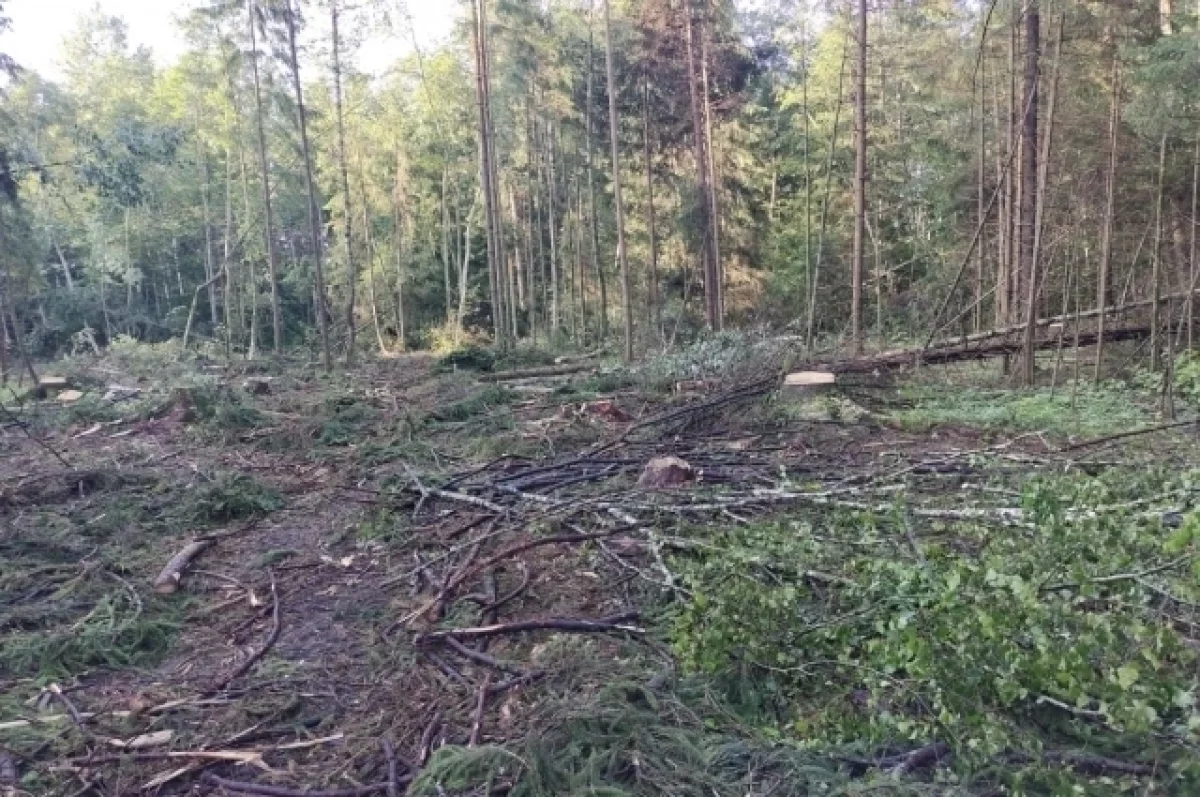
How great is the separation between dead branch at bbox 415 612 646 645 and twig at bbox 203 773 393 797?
3.35ft

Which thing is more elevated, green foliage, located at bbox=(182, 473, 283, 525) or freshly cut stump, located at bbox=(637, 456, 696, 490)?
freshly cut stump, located at bbox=(637, 456, 696, 490)

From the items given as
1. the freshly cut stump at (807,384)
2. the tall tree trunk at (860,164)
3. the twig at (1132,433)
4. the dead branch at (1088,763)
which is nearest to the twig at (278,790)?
the dead branch at (1088,763)

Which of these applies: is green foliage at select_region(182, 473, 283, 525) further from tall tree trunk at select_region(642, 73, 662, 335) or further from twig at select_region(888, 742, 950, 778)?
tall tree trunk at select_region(642, 73, 662, 335)

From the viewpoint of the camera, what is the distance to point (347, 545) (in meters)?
5.80

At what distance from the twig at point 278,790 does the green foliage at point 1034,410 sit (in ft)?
21.1

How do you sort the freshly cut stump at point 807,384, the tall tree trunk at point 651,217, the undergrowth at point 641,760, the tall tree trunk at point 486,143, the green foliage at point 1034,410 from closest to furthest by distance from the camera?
the undergrowth at point 641,760, the green foliage at point 1034,410, the freshly cut stump at point 807,384, the tall tree trunk at point 486,143, the tall tree trunk at point 651,217

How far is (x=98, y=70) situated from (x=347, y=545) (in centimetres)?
3517

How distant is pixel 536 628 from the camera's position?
3887 millimetres

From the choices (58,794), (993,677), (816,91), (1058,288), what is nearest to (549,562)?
(58,794)

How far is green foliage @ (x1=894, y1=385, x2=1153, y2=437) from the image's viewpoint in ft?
24.6

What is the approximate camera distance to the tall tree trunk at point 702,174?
1722 cm

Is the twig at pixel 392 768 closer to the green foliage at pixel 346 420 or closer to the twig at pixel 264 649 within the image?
the twig at pixel 264 649

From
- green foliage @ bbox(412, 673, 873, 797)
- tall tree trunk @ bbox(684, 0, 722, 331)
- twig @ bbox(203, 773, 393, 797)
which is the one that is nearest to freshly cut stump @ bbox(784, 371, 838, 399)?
green foliage @ bbox(412, 673, 873, 797)

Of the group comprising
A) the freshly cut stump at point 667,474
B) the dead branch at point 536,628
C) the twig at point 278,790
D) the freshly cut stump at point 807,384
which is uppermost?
the freshly cut stump at point 807,384
